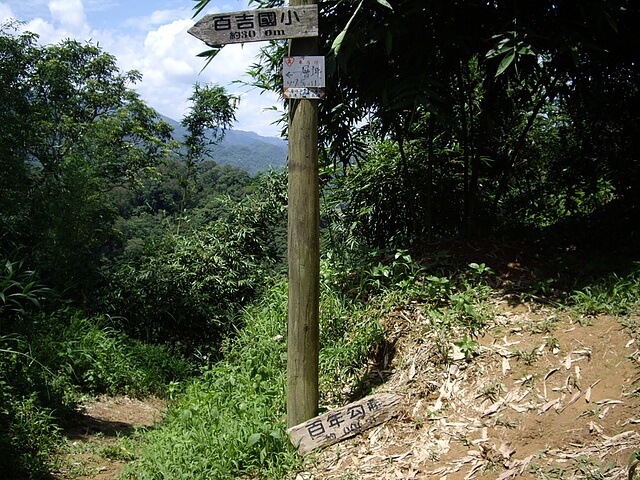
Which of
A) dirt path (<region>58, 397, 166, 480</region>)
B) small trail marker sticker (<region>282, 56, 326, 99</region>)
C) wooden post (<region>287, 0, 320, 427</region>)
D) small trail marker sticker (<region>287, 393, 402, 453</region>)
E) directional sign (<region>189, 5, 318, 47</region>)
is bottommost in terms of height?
dirt path (<region>58, 397, 166, 480</region>)

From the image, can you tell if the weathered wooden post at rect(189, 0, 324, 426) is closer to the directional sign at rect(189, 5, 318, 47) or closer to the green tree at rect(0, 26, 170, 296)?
the directional sign at rect(189, 5, 318, 47)

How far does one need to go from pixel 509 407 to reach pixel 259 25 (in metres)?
2.42

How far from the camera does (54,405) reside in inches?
163

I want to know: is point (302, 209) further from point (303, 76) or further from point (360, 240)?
point (360, 240)

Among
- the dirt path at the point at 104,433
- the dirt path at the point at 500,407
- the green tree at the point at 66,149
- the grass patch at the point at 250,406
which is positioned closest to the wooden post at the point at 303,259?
the grass patch at the point at 250,406

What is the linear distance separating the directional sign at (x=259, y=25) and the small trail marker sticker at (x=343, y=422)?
205 cm

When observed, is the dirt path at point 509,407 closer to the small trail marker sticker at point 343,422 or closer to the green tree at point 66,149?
the small trail marker sticker at point 343,422

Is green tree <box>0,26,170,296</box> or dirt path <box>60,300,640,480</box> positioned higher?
green tree <box>0,26,170,296</box>

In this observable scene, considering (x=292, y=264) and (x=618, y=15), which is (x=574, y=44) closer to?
(x=618, y=15)

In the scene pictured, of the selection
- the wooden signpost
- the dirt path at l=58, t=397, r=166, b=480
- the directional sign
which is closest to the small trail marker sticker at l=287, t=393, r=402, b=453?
→ the wooden signpost

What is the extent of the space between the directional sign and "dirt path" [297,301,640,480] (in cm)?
202

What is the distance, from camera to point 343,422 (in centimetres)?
302

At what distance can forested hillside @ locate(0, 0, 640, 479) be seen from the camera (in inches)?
139

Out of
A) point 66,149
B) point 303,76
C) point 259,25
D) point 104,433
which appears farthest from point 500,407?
point 66,149
